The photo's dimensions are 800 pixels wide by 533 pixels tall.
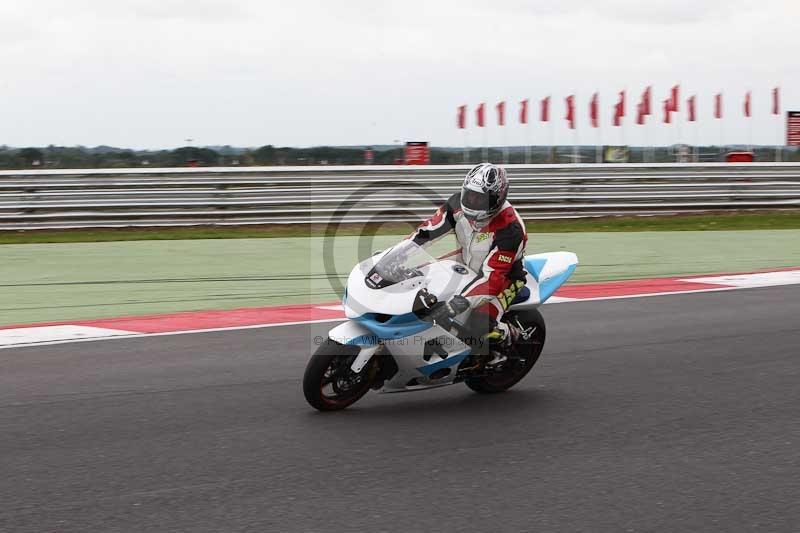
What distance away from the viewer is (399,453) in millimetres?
5734

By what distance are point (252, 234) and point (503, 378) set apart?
11.8 meters

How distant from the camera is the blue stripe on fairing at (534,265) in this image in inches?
289

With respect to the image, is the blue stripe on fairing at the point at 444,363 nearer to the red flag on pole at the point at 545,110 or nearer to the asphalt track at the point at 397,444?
the asphalt track at the point at 397,444

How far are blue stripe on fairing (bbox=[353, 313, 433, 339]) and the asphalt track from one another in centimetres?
59

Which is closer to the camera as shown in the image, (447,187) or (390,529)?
(390,529)

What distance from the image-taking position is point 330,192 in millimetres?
19422

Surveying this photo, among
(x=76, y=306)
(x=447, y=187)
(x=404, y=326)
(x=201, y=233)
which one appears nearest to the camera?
(x=404, y=326)

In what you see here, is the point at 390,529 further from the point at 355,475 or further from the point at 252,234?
the point at 252,234

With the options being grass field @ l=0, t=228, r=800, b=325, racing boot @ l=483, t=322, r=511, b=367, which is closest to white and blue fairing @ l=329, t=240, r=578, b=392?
racing boot @ l=483, t=322, r=511, b=367

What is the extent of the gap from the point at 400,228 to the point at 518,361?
31.3ft

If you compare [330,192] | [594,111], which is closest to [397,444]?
[330,192]

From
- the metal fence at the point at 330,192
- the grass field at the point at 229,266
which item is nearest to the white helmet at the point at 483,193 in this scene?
the grass field at the point at 229,266

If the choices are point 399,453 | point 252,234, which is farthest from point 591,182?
point 399,453

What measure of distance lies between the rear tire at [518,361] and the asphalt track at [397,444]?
0.12 metres
